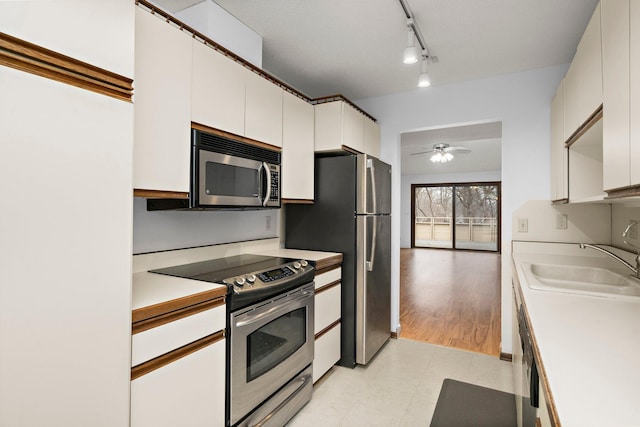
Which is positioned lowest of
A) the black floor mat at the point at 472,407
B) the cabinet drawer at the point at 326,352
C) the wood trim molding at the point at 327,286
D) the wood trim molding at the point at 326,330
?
the black floor mat at the point at 472,407

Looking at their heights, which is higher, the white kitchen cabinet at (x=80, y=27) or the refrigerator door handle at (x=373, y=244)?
the white kitchen cabinet at (x=80, y=27)

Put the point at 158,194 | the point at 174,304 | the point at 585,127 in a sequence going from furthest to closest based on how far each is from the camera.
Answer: the point at 585,127 < the point at 158,194 < the point at 174,304

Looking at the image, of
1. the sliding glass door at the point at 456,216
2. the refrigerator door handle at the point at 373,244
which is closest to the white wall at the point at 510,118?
the refrigerator door handle at the point at 373,244

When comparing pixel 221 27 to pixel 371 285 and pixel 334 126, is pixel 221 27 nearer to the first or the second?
pixel 334 126

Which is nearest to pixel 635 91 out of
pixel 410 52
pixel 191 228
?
pixel 410 52

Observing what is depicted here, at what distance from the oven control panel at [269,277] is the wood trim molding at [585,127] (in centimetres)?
168

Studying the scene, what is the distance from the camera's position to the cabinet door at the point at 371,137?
3279 mm

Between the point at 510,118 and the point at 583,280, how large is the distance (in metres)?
1.50

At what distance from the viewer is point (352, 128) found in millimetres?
2996

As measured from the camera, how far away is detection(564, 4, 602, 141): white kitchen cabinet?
144 centimetres

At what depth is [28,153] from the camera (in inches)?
37.5

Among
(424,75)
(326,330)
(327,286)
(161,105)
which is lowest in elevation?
(326,330)

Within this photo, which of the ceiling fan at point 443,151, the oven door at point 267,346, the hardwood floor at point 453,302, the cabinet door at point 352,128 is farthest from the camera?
the ceiling fan at point 443,151

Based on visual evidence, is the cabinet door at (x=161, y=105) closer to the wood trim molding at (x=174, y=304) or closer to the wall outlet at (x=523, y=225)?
the wood trim molding at (x=174, y=304)
